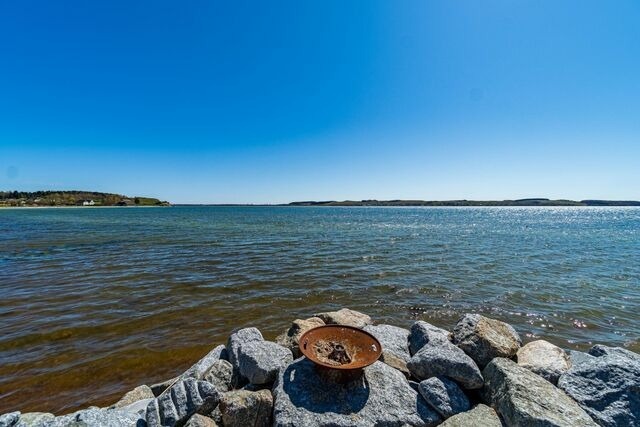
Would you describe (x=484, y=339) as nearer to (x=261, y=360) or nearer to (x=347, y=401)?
(x=347, y=401)

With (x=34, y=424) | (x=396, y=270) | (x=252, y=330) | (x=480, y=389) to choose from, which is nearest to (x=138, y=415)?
(x=34, y=424)

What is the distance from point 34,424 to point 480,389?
722 centimetres

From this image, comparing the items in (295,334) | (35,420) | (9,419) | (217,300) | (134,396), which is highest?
(295,334)

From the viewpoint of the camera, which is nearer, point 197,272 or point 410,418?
point 410,418

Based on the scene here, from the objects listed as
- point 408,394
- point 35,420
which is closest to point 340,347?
point 408,394

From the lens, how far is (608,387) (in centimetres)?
450

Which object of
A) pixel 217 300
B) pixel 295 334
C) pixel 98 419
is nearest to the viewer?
pixel 98 419

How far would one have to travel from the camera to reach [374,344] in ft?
18.3

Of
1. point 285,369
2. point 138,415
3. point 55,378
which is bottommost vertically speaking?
point 55,378

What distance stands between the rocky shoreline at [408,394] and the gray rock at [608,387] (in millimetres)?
13

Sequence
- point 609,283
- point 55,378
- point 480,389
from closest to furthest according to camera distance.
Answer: point 480,389, point 55,378, point 609,283

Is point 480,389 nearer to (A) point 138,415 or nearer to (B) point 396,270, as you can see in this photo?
(A) point 138,415

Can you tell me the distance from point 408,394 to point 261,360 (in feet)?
8.54

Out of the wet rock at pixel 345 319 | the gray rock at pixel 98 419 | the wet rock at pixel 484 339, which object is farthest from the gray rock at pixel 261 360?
the wet rock at pixel 484 339
